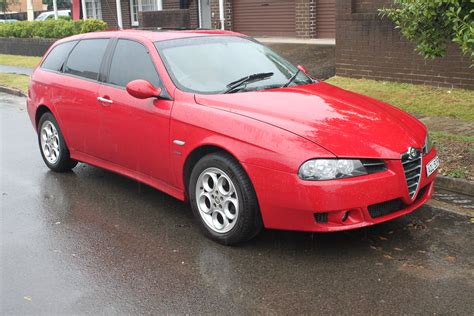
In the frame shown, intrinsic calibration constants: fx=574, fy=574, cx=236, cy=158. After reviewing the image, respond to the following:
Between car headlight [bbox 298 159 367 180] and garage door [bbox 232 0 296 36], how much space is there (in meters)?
14.8

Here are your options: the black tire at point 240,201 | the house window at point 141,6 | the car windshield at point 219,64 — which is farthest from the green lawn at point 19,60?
the black tire at point 240,201

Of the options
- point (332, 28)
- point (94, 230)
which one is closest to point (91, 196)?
point (94, 230)

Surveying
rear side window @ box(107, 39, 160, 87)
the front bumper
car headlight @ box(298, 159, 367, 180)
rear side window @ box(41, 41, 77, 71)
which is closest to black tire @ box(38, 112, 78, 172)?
rear side window @ box(41, 41, 77, 71)

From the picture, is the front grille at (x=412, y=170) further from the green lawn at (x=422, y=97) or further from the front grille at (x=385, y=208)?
the green lawn at (x=422, y=97)

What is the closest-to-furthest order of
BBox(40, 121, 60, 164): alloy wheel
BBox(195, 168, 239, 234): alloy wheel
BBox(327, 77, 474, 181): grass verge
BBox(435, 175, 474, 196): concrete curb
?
BBox(195, 168, 239, 234): alloy wheel, BBox(435, 175, 474, 196): concrete curb, BBox(327, 77, 474, 181): grass verge, BBox(40, 121, 60, 164): alloy wheel

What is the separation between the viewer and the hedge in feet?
67.4

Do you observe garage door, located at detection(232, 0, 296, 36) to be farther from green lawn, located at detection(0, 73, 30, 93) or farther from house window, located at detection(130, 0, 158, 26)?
green lawn, located at detection(0, 73, 30, 93)

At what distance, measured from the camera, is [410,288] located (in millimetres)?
3910

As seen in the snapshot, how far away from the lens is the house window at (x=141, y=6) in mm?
24622

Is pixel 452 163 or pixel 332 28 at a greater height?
pixel 332 28

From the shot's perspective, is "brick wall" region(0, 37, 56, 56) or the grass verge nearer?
→ the grass verge

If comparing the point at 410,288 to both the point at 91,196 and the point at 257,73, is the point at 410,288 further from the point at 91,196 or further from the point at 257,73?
the point at 91,196

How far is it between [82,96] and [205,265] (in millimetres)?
2703

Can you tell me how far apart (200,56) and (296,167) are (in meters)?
1.89
